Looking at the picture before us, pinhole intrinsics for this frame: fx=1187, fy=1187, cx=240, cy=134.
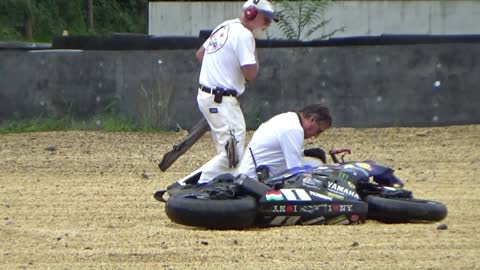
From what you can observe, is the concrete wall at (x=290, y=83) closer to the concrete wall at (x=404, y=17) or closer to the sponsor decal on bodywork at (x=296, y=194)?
the sponsor decal on bodywork at (x=296, y=194)

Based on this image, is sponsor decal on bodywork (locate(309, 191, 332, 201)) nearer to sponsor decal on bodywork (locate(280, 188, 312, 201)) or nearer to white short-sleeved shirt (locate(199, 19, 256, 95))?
sponsor decal on bodywork (locate(280, 188, 312, 201))

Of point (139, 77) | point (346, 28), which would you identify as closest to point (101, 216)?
point (139, 77)

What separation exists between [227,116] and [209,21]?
18130 millimetres

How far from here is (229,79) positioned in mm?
10023

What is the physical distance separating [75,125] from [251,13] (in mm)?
6909

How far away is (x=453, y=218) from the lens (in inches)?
376

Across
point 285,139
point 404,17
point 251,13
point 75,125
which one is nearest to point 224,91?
point 251,13

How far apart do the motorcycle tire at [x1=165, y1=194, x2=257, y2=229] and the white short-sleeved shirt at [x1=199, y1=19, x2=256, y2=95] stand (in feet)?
4.76

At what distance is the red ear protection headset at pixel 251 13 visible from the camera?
32.7 feet

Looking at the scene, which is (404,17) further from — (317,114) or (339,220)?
(339,220)

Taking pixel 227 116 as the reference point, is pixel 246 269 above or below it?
below

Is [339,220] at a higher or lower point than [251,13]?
lower

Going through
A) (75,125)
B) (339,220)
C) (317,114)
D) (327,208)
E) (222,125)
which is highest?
(317,114)

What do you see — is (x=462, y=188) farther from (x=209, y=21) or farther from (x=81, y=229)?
(x=209, y=21)
